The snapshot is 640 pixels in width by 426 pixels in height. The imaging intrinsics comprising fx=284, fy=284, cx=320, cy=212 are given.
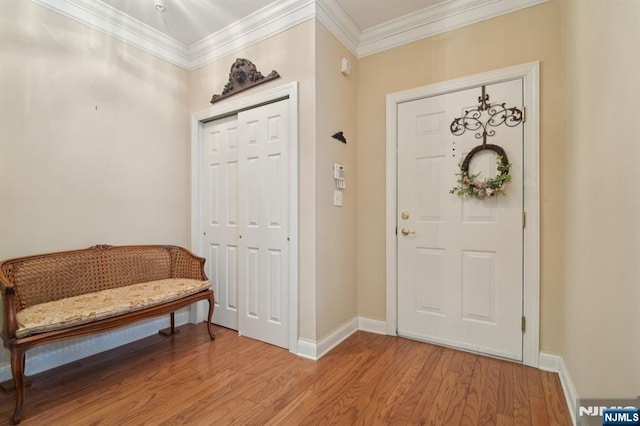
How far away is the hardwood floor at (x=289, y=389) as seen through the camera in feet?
5.32

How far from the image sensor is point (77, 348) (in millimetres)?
2305

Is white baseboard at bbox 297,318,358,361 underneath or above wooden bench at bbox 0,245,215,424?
underneath

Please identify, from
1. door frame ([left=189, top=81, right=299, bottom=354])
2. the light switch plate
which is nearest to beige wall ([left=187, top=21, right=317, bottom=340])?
door frame ([left=189, top=81, right=299, bottom=354])

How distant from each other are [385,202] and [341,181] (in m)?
0.48

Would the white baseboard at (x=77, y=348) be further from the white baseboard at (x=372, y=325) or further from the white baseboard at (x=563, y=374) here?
the white baseboard at (x=563, y=374)

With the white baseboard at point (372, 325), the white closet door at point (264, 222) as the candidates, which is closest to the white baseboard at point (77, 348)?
the white closet door at point (264, 222)

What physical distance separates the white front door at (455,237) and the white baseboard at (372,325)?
6.3 inches

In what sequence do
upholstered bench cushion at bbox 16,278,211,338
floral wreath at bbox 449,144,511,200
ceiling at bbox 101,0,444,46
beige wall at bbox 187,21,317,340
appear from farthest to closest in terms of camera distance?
1. ceiling at bbox 101,0,444,46
2. beige wall at bbox 187,21,317,340
3. floral wreath at bbox 449,144,511,200
4. upholstered bench cushion at bbox 16,278,211,338

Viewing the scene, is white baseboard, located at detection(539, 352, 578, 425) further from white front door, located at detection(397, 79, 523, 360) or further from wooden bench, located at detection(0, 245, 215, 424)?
wooden bench, located at detection(0, 245, 215, 424)

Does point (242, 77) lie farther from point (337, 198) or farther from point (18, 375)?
point (18, 375)

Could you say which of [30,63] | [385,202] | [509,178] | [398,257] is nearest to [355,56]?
[385,202]

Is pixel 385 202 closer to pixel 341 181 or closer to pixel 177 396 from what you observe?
pixel 341 181

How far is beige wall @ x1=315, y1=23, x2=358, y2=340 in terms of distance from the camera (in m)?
2.38

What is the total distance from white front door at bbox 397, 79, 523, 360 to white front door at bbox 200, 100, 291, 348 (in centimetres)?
110
